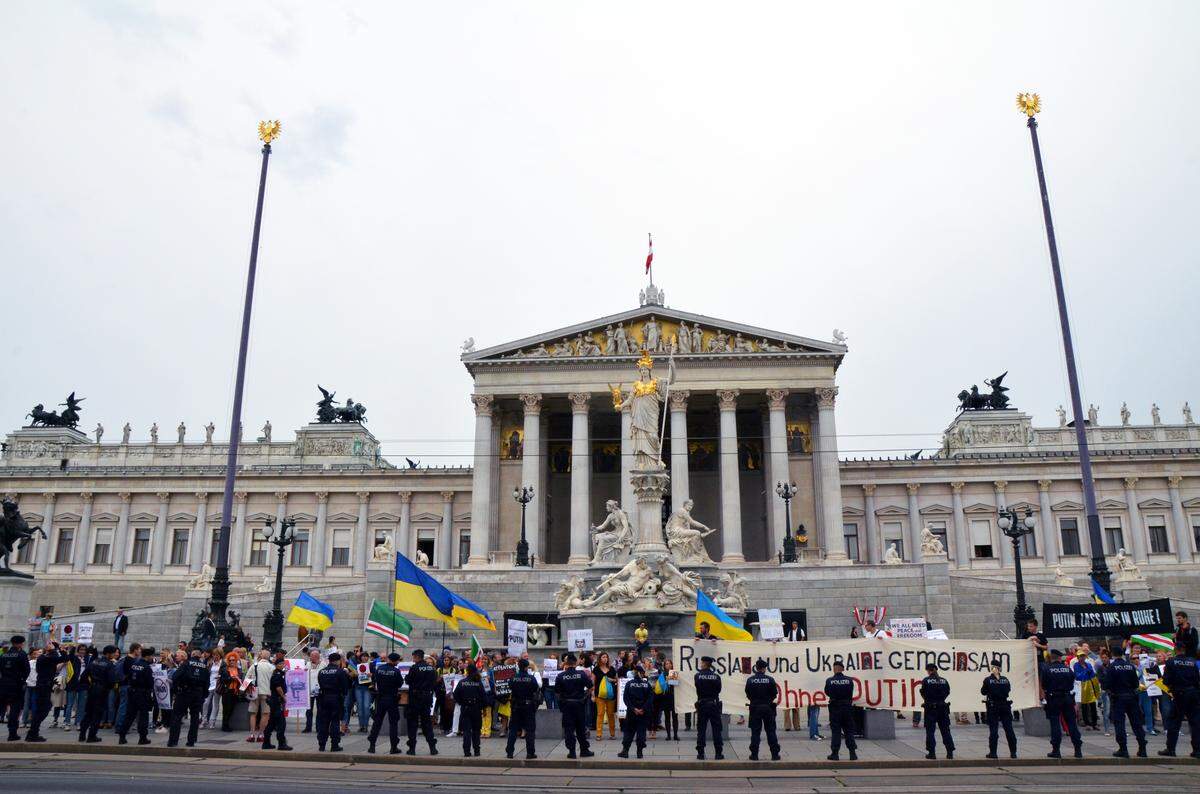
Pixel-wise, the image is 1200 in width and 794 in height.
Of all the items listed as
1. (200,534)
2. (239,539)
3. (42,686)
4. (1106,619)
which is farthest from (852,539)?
(42,686)

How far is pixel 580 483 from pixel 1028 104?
108 feet

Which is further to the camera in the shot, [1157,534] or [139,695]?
[1157,534]

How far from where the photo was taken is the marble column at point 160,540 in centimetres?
7038

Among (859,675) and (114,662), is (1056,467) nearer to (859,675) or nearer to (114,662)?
(859,675)

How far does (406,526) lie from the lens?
2785 inches

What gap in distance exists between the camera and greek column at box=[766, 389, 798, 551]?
2247 inches

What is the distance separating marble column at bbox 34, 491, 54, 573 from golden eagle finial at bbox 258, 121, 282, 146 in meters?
50.3

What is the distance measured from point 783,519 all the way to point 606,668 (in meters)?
40.8

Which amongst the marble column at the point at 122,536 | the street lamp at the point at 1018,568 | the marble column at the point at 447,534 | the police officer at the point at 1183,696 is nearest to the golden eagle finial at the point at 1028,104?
the street lamp at the point at 1018,568

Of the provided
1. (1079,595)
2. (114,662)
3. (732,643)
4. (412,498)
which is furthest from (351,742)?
(412,498)

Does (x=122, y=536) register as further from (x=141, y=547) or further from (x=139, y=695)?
(x=139, y=695)

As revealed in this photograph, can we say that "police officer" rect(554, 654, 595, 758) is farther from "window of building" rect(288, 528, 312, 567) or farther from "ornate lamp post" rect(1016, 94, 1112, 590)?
"window of building" rect(288, 528, 312, 567)

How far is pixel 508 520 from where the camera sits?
201 ft

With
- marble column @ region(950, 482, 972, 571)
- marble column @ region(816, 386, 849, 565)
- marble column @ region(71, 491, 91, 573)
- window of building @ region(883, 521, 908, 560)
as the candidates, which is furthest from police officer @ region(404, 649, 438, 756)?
marble column @ region(71, 491, 91, 573)
